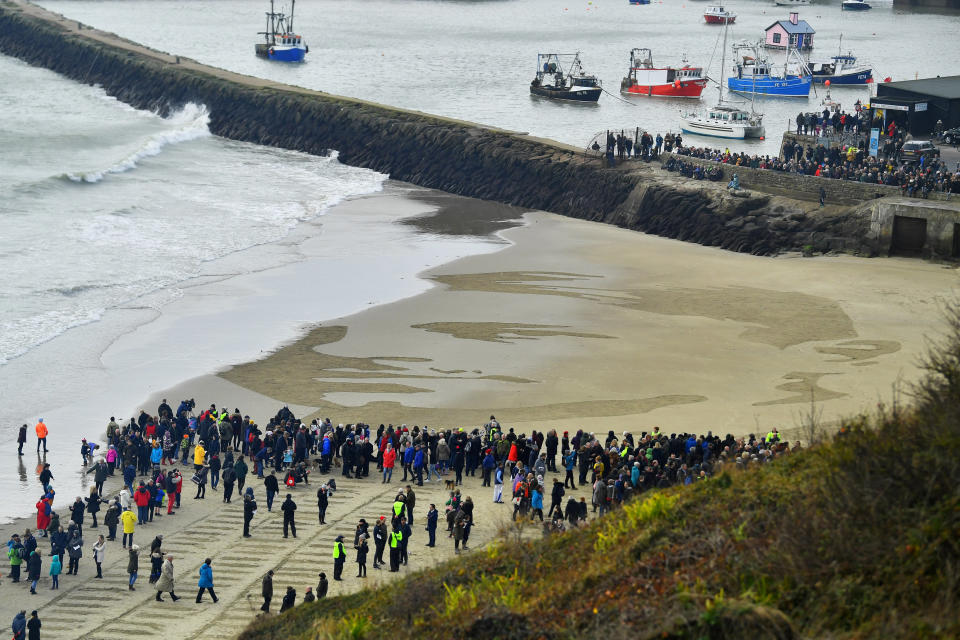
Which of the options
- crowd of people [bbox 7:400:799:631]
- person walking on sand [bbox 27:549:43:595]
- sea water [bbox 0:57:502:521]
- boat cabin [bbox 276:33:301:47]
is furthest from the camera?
boat cabin [bbox 276:33:301:47]

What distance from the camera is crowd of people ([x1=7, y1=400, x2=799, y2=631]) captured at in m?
18.8

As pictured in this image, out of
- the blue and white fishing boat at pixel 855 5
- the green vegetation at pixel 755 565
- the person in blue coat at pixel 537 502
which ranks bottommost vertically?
the person in blue coat at pixel 537 502

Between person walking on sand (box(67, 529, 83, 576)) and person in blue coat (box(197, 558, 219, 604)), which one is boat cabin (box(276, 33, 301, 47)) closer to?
person walking on sand (box(67, 529, 83, 576))

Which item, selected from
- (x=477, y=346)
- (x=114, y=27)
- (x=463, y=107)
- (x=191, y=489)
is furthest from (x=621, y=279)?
(x=114, y=27)

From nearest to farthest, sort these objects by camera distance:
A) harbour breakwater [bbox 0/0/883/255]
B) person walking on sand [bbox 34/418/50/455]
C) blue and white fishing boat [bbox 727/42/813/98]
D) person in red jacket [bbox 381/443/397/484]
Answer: person in red jacket [bbox 381/443/397/484] < person walking on sand [bbox 34/418/50/455] < harbour breakwater [bbox 0/0/883/255] < blue and white fishing boat [bbox 727/42/813/98]

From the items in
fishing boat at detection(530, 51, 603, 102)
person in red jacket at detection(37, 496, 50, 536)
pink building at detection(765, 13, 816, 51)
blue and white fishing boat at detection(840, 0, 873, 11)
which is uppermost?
blue and white fishing boat at detection(840, 0, 873, 11)

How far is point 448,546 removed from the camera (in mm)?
19625

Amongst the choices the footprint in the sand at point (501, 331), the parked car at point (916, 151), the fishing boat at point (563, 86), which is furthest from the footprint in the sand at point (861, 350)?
the fishing boat at point (563, 86)

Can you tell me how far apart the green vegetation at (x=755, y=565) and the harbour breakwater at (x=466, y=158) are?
91.9ft

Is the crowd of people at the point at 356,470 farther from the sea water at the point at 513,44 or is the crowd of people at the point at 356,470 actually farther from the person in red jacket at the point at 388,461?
the sea water at the point at 513,44

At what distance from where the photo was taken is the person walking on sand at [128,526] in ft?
64.9

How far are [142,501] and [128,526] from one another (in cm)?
100

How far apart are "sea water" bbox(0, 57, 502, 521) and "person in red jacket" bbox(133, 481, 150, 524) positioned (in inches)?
98.2

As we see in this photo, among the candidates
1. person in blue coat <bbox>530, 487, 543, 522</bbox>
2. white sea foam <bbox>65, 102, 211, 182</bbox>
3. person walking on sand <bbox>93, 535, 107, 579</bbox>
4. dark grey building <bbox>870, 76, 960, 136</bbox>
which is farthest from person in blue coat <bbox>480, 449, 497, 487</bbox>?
white sea foam <bbox>65, 102, 211, 182</bbox>
